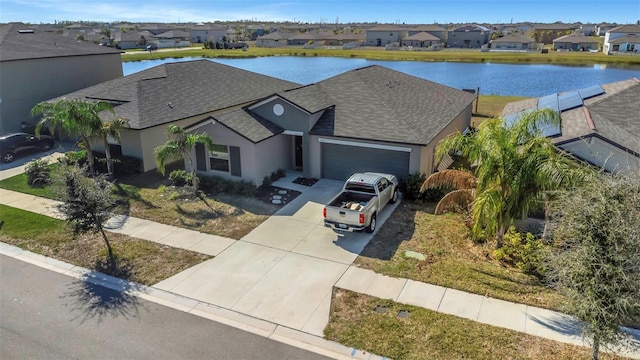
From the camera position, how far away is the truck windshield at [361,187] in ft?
53.2

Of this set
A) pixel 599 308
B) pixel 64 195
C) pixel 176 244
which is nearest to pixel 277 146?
pixel 176 244

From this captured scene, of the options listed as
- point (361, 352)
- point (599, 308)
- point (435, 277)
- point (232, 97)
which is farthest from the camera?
point (232, 97)

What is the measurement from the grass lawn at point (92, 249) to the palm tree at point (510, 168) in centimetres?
Answer: 900

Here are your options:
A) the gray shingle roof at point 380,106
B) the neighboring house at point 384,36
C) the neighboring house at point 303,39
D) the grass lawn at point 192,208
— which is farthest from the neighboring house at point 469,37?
the grass lawn at point 192,208

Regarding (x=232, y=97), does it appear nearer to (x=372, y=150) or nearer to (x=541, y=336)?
(x=372, y=150)

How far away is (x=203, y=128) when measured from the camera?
66.4 ft

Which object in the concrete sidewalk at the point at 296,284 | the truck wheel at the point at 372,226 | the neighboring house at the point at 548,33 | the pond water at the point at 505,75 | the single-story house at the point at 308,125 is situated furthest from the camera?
the neighboring house at the point at 548,33

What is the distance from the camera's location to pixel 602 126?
720 inches

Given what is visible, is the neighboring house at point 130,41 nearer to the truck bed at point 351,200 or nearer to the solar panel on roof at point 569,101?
the solar panel on roof at point 569,101

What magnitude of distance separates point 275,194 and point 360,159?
4.38 metres

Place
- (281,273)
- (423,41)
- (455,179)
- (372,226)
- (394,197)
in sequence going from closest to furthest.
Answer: (281,273) → (455,179) → (372,226) → (394,197) → (423,41)

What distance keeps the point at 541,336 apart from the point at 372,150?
11.5 metres

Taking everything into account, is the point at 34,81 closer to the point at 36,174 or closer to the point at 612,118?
the point at 36,174

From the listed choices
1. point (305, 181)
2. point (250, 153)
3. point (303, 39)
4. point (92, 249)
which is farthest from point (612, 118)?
point (303, 39)
